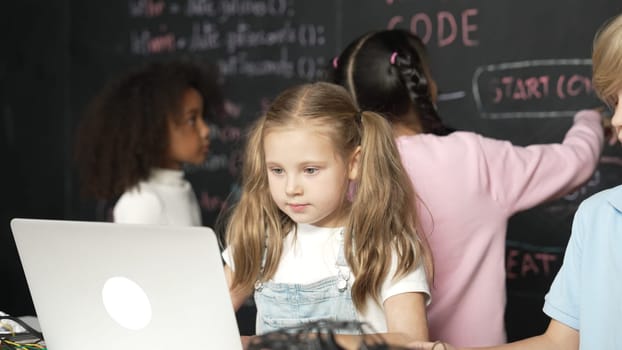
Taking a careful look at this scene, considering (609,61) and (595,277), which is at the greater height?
(609,61)

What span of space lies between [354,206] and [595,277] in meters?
0.47

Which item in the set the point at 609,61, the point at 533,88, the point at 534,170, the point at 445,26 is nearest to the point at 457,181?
the point at 534,170

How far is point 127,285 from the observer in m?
1.32

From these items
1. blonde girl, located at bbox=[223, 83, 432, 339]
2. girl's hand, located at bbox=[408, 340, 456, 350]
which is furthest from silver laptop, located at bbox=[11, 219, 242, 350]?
blonde girl, located at bbox=[223, 83, 432, 339]

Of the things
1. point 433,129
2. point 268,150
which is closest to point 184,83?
point 433,129

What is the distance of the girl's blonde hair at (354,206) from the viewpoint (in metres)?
1.71

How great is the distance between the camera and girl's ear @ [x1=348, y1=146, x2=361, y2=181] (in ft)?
5.76

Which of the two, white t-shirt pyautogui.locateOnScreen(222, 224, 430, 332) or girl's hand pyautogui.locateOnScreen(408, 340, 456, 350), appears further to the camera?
white t-shirt pyautogui.locateOnScreen(222, 224, 430, 332)

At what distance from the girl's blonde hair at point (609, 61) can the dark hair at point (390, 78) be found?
62cm

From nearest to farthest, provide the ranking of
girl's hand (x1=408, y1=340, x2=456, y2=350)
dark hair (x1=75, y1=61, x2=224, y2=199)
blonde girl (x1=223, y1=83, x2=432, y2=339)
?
girl's hand (x1=408, y1=340, x2=456, y2=350), blonde girl (x1=223, y1=83, x2=432, y2=339), dark hair (x1=75, y1=61, x2=224, y2=199)

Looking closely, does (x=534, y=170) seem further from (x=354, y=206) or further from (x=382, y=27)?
(x=382, y=27)

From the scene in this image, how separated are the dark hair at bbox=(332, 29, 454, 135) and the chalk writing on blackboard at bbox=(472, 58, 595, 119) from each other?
68 centimetres

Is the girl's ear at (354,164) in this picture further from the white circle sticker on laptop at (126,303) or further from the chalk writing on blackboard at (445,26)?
the chalk writing on blackboard at (445,26)

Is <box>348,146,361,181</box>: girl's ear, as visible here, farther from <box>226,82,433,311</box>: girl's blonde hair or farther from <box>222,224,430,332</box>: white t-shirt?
<box>222,224,430,332</box>: white t-shirt
